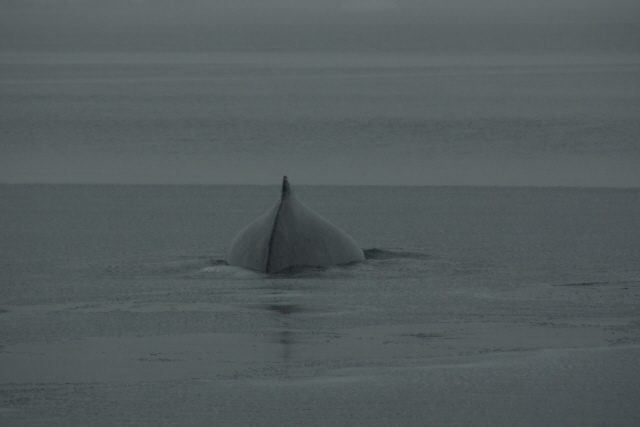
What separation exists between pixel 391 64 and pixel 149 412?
58.6m

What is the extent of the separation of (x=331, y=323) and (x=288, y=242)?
1.83 meters

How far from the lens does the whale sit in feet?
32.7

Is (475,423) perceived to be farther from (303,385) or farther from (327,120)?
(327,120)

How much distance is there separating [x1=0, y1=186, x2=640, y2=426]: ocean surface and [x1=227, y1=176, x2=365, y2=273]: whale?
19cm

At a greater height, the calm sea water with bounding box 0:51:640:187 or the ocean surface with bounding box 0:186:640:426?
the calm sea water with bounding box 0:51:640:187

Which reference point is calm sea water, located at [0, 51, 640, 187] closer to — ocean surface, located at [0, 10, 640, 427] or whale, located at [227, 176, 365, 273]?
ocean surface, located at [0, 10, 640, 427]

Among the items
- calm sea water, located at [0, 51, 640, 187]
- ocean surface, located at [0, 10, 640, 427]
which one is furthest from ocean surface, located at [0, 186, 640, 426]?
calm sea water, located at [0, 51, 640, 187]

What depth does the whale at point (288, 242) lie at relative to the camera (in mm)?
9977

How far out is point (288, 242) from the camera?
394 inches

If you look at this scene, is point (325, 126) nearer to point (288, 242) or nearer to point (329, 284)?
point (288, 242)

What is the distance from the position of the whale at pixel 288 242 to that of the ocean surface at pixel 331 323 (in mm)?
192

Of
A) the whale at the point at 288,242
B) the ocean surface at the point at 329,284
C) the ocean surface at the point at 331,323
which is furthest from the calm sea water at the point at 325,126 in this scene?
the whale at the point at 288,242

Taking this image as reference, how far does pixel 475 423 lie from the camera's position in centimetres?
619

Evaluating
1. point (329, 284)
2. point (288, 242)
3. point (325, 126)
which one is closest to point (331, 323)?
point (329, 284)
